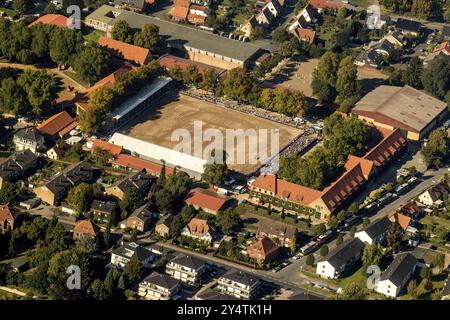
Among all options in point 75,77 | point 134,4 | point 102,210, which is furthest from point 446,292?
point 134,4

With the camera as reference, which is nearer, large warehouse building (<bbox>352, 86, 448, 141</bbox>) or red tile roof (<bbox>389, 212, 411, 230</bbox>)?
red tile roof (<bbox>389, 212, 411, 230</bbox>)

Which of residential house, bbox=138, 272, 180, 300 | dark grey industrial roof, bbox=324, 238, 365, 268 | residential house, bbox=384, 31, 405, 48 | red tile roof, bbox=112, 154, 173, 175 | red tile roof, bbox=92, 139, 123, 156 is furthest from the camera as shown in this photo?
residential house, bbox=384, 31, 405, 48

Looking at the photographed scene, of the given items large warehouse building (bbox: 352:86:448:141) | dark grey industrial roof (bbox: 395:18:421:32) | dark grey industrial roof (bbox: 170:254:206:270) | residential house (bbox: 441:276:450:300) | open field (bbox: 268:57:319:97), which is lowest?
dark grey industrial roof (bbox: 170:254:206:270)

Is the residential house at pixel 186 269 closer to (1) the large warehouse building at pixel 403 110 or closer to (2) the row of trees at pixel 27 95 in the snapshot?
(2) the row of trees at pixel 27 95

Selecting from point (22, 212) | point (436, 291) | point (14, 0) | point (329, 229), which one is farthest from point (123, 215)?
point (14, 0)

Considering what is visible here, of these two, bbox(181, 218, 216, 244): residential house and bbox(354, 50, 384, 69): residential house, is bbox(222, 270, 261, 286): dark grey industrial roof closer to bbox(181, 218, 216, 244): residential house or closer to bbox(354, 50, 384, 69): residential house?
bbox(181, 218, 216, 244): residential house

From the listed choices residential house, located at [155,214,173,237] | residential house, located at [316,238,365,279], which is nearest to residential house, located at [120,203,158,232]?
residential house, located at [155,214,173,237]

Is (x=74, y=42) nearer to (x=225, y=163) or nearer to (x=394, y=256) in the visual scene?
(x=225, y=163)
